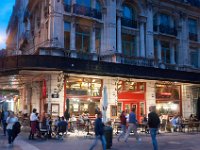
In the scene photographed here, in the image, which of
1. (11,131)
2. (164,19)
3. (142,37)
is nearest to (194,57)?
(164,19)

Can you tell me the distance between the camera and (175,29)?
31.9 metres

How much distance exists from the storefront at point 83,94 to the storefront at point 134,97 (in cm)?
274


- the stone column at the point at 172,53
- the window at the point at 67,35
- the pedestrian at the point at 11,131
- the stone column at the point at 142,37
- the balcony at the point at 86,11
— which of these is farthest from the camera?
the stone column at the point at 172,53

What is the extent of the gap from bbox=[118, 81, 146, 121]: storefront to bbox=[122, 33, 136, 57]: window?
9.64ft

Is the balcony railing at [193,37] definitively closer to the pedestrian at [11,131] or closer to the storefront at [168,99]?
the storefront at [168,99]

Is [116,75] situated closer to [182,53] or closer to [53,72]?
[53,72]

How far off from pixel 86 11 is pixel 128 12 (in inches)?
201

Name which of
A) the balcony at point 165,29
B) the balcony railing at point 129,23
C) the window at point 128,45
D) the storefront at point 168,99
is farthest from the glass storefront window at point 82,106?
the balcony at point 165,29

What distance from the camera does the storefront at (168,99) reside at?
2871cm

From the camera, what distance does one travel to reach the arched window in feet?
95.1

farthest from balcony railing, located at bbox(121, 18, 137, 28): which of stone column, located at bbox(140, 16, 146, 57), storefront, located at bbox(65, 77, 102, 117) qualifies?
storefront, located at bbox(65, 77, 102, 117)

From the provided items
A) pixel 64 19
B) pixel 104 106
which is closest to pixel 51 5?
pixel 64 19

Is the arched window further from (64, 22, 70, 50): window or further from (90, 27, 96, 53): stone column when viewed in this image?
(64, 22, 70, 50): window

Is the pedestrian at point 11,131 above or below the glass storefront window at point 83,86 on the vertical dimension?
below
